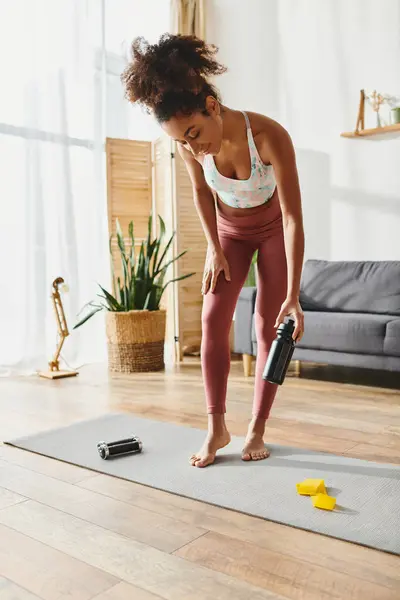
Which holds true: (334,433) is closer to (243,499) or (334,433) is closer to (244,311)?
(243,499)

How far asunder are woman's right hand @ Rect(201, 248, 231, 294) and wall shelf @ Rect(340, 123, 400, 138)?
95.4 inches

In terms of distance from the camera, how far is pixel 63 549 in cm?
143

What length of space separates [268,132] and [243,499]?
1.06 m

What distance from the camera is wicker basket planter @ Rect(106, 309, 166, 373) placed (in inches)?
154

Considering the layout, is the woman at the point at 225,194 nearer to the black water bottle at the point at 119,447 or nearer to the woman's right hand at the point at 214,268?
the woman's right hand at the point at 214,268

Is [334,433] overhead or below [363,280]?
below

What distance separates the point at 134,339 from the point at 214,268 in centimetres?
197

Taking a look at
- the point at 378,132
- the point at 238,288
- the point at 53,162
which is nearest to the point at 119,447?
the point at 238,288

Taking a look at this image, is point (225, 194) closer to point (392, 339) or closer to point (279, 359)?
point (279, 359)

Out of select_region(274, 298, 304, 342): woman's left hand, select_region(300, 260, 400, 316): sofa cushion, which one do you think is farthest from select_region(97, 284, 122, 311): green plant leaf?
select_region(274, 298, 304, 342): woman's left hand

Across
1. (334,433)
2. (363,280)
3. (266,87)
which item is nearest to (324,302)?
(363,280)

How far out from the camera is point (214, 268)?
2.05 metres

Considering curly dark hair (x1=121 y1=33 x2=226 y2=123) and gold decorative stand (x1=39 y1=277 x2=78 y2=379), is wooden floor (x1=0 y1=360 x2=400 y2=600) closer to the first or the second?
curly dark hair (x1=121 y1=33 x2=226 y2=123)

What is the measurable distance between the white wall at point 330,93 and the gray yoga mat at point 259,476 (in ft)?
7.68
